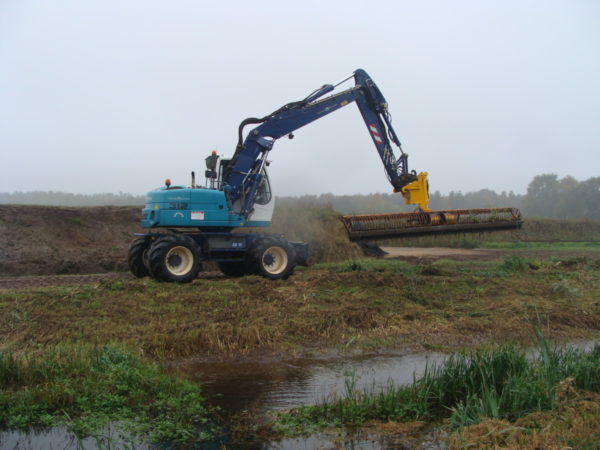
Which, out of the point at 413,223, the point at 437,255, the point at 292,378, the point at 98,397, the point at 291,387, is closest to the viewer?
the point at 98,397

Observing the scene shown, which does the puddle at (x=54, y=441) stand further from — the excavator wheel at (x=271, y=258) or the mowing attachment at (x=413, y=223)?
the mowing attachment at (x=413, y=223)

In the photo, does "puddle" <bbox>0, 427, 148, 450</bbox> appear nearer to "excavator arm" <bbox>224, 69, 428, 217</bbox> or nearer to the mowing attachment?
"excavator arm" <bbox>224, 69, 428, 217</bbox>

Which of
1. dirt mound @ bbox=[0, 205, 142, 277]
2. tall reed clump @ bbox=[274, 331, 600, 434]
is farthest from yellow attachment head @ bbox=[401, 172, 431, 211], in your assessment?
tall reed clump @ bbox=[274, 331, 600, 434]

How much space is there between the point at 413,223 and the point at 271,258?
4611 millimetres

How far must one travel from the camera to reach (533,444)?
15.7 feet

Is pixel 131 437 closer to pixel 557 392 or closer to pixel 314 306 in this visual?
pixel 557 392

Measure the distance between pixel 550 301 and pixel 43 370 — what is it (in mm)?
10072

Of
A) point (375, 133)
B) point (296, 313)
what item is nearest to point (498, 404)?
point (296, 313)

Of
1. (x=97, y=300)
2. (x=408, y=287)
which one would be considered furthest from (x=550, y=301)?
(x=97, y=300)

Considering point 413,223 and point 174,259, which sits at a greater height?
point 413,223

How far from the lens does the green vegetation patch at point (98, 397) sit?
18.3ft

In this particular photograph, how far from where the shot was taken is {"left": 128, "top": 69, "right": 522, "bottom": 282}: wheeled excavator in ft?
46.8

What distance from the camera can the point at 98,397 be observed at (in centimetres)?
610

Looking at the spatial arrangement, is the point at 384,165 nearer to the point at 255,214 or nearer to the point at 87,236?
the point at 255,214
